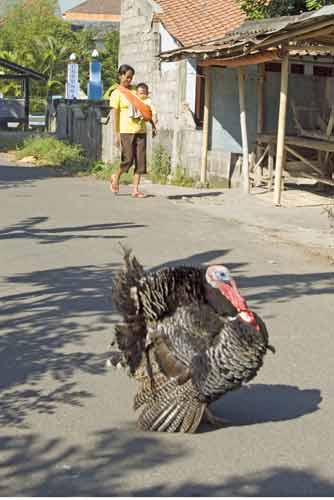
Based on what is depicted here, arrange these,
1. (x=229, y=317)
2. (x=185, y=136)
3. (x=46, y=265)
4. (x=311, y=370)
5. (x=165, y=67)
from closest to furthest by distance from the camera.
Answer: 1. (x=229, y=317)
2. (x=311, y=370)
3. (x=46, y=265)
4. (x=185, y=136)
5. (x=165, y=67)

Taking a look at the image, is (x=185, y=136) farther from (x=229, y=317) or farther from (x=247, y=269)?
(x=229, y=317)

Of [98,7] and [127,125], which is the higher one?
[98,7]

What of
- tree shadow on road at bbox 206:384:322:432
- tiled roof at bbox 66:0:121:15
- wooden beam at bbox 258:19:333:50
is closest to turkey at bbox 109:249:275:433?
tree shadow on road at bbox 206:384:322:432

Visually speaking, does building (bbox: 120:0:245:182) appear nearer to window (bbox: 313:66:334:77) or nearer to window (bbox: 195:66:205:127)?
window (bbox: 195:66:205:127)

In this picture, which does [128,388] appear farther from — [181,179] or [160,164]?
[160,164]

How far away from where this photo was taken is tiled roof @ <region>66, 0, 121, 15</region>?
9250 centimetres

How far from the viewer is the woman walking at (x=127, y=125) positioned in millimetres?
→ 15086

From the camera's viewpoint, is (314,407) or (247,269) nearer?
(314,407)

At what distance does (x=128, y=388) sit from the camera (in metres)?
6.09

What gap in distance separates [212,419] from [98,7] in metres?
92.1

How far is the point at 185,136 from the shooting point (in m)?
20.0

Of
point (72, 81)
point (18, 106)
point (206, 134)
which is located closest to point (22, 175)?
point (206, 134)

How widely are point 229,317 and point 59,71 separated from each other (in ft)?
168

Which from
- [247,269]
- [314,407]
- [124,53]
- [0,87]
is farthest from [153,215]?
[0,87]
